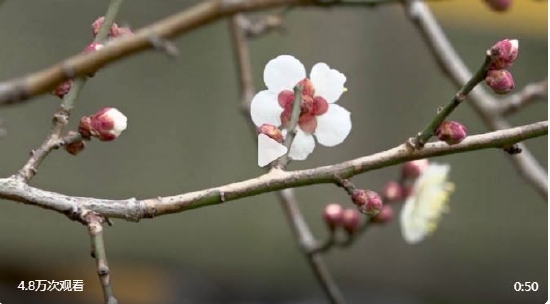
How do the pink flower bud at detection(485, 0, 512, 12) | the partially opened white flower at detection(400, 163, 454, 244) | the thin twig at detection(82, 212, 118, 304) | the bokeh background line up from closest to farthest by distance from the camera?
1. the thin twig at detection(82, 212, 118, 304)
2. the pink flower bud at detection(485, 0, 512, 12)
3. the partially opened white flower at detection(400, 163, 454, 244)
4. the bokeh background

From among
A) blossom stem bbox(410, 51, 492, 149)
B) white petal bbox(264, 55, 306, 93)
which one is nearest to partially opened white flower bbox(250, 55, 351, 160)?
white petal bbox(264, 55, 306, 93)

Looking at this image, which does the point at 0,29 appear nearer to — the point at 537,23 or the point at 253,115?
the point at 537,23

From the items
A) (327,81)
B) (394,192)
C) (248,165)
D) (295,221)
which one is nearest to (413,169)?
(394,192)

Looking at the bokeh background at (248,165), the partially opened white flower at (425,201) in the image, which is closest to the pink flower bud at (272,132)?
the partially opened white flower at (425,201)

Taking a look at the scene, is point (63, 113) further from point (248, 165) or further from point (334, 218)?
point (248, 165)

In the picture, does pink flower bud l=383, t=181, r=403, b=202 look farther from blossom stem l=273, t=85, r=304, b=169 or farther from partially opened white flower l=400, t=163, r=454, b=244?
blossom stem l=273, t=85, r=304, b=169

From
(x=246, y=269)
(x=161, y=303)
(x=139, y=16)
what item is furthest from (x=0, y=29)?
(x=246, y=269)

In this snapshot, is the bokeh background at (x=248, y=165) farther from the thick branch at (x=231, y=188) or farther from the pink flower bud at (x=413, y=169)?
the thick branch at (x=231, y=188)

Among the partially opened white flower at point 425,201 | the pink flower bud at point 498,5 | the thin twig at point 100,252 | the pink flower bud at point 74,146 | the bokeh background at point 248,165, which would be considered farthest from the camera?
the bokeh background at point 248,165
